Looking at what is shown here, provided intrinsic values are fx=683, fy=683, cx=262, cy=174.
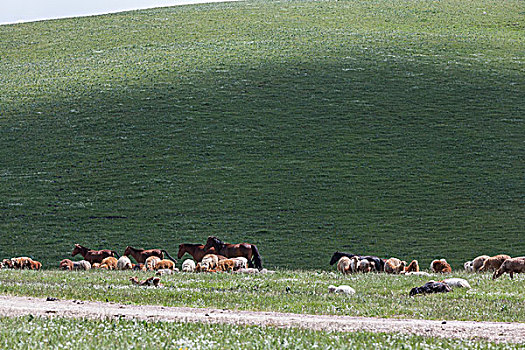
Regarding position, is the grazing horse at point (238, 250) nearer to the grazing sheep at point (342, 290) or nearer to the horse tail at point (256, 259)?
the horse tail at point (256, 259)

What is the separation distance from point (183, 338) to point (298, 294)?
7.42 m

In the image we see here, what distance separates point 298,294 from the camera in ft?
59.0

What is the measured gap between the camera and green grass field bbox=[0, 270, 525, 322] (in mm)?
15156

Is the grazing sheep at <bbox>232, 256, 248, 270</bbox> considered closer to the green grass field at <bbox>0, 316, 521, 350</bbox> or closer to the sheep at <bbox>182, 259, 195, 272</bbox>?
the sheep at <bbox>182, 259, 195, 272</bbox>

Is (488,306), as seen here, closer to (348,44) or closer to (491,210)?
(491,210)

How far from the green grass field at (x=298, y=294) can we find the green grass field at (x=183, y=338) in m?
3.33

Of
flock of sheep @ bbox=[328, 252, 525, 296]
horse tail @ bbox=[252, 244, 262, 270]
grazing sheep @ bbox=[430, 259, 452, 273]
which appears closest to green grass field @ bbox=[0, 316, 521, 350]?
flock of sheep @ bbox=[328, 252, 525, 296]

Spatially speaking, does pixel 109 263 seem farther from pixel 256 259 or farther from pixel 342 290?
pixel 342 290

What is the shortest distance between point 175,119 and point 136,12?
46402 millimetres

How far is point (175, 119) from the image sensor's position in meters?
57.1

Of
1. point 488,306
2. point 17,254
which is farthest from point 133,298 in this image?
point 17,254

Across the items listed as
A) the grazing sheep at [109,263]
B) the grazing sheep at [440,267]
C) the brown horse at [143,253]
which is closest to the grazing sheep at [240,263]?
the brown horse at [143,253]

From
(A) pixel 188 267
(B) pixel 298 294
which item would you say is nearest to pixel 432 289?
(B) pixel 298 294

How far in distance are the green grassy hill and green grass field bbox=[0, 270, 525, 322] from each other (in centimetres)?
1639
